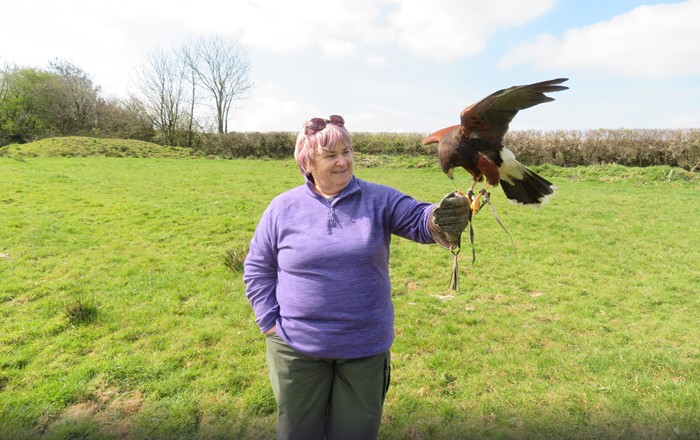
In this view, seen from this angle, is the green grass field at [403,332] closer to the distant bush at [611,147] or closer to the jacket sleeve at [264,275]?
the jacket sleeve at [264,275]

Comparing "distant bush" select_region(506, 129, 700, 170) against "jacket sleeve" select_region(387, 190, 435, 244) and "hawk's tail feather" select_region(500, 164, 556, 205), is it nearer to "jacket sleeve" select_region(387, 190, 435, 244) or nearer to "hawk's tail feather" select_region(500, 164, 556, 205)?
"hawk's tail feather" select_region(500, 164, 556, 205)

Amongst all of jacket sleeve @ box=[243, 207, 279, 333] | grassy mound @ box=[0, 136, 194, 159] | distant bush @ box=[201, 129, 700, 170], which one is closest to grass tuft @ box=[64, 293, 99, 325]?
jacket sleeve @ box=[243, 207, 279, 333]

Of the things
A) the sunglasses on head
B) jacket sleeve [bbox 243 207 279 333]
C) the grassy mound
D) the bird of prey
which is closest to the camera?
the bird of prey

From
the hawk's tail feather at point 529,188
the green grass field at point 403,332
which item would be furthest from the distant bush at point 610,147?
the hawk's tail feather at point 529,188

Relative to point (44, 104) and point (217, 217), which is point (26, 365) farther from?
point (44, 104)

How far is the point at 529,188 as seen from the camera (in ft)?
7.79

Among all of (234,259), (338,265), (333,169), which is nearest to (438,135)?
(333,169)

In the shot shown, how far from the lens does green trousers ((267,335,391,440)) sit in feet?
6.84

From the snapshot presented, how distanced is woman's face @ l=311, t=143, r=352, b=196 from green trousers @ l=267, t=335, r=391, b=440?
877 millimetres

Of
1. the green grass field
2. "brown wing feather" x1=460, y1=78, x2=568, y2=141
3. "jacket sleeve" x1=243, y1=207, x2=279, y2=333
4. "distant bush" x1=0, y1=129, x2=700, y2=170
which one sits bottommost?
the green grass field

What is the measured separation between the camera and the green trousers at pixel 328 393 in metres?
2.08

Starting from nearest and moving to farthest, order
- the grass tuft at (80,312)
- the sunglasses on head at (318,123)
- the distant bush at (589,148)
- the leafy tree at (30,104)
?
the sunglasses on head at (318,123)
the grass tuft at (80,312)
the distant bush at (589,148)
the leafy tree at (30,104)

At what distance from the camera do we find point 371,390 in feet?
6.86

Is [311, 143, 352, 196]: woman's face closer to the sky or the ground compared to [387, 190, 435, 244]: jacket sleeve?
closer to the sky
